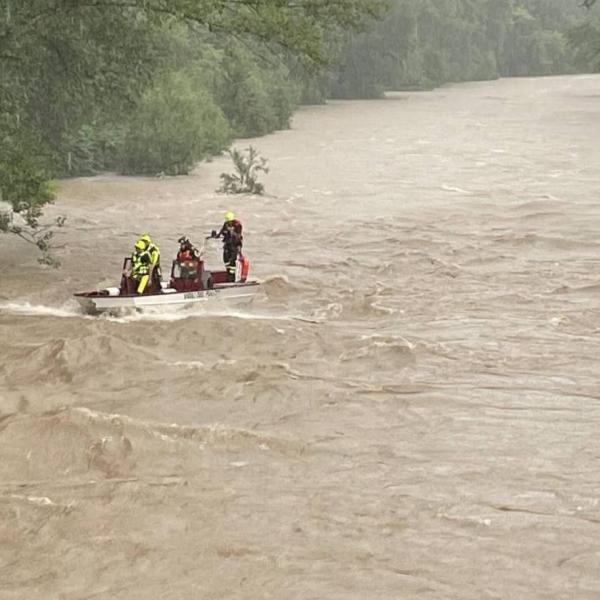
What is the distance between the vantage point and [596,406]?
13.8 meters

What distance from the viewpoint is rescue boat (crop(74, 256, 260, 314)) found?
719 inches

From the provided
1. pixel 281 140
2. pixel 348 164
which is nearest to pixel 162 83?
pixel 348 164

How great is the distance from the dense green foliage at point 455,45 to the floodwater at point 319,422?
5268cm

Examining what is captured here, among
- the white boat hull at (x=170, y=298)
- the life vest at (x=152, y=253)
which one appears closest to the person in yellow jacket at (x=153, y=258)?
the life vest at (x=152, y=253)

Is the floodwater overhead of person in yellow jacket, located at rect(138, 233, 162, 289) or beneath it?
beneath

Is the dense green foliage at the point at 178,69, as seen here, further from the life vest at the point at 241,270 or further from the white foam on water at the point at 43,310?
the life vest at the point at 241,270

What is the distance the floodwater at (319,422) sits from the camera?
375 inches

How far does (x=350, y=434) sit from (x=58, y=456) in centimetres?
348

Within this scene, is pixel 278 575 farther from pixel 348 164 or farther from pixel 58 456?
pixel 348 164

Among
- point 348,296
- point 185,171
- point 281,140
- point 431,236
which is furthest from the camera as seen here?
point 281,140

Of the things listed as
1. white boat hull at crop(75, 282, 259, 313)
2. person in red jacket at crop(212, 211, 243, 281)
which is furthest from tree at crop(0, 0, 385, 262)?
person in red jacket at crop(212, 211, 243, 281)

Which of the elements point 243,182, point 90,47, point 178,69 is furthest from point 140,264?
point 178,69

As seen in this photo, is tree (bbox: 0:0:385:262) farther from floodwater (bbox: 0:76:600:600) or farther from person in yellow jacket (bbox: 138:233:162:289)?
floodwater (bbox: 0:76:600:600)

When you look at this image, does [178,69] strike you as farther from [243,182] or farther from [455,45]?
[455,45]
